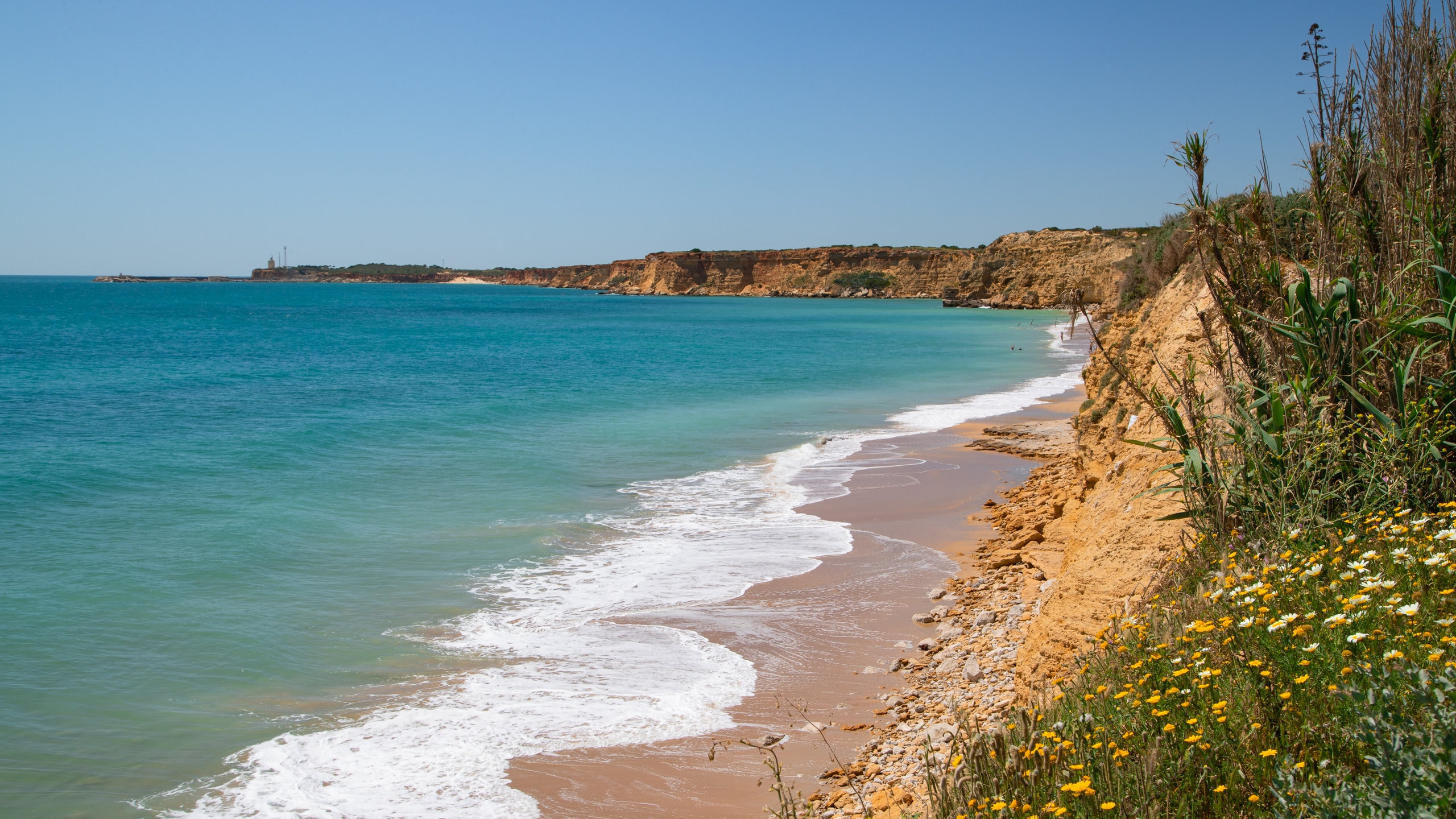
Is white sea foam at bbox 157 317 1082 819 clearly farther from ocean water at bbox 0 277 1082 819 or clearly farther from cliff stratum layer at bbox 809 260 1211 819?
cliff stratum layer at bbox 809 260 1211 819

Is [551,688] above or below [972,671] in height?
below

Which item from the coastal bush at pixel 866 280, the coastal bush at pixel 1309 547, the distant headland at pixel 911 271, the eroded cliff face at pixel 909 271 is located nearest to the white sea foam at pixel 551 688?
the coastal bush at pixel 1309 547

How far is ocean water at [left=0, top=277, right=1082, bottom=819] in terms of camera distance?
613 centimetres

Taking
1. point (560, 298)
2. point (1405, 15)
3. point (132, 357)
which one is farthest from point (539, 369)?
point (560, 298)

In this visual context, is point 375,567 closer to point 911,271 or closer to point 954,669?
point 954,669

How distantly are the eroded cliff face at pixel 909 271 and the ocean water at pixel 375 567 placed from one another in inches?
2054

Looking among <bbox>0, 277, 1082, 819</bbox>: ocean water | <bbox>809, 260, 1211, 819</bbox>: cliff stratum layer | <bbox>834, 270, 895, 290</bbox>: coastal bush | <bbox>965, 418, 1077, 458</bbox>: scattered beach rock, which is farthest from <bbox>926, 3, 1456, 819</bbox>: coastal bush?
<bbox>834, 270, 895, 290</bbox>: coastal bush

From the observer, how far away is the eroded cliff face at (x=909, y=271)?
88.0 metres

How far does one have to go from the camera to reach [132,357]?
36.6 meters

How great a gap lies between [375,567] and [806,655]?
5.23 meters

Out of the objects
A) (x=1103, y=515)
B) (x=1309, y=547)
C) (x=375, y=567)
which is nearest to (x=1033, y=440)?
(x=1103, y=515)

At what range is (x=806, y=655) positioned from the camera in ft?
24.7

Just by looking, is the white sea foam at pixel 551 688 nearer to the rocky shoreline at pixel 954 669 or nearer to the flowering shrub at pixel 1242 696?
the rocky shoreline at pixel 954 669

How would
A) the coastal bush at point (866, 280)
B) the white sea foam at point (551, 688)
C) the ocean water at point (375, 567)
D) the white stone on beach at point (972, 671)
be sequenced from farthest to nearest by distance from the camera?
the coastal bush at point (866, 280), the white stone on beach at point (972, 671), the ocean water at point (375, 567), the white sea foam at point (551, 688)
